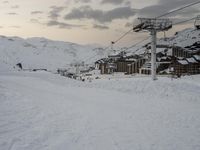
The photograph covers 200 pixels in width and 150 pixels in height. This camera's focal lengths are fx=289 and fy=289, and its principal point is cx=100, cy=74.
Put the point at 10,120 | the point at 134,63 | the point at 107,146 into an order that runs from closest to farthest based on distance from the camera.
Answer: the point at 107,146
the point at 10,120
the point at 134,63

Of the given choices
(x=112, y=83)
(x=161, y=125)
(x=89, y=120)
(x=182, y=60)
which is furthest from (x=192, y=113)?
(x=182, y=60)

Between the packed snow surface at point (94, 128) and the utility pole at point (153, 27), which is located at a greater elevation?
the utility pole at point (153, 27)

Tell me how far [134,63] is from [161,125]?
68.4 metres

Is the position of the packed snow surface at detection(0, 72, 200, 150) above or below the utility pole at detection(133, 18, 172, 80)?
below

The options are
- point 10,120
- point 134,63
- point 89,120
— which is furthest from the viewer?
point 134,63

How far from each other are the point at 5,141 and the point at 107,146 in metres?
3.27

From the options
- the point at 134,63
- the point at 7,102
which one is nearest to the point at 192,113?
the point at 7,102

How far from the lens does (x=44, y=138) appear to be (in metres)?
9.94

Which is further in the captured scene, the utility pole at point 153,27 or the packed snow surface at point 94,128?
the utility pole at point 153,27

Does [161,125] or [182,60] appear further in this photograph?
[182,60]

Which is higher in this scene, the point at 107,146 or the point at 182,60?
the point at 182,60

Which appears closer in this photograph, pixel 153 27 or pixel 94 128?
pixel 94 128

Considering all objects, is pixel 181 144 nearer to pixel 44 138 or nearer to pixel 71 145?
pixel 71 145

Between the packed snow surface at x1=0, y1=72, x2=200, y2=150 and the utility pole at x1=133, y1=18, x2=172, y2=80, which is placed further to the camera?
the utility pole at x1=133, y1=18, x2=172, y2=80
